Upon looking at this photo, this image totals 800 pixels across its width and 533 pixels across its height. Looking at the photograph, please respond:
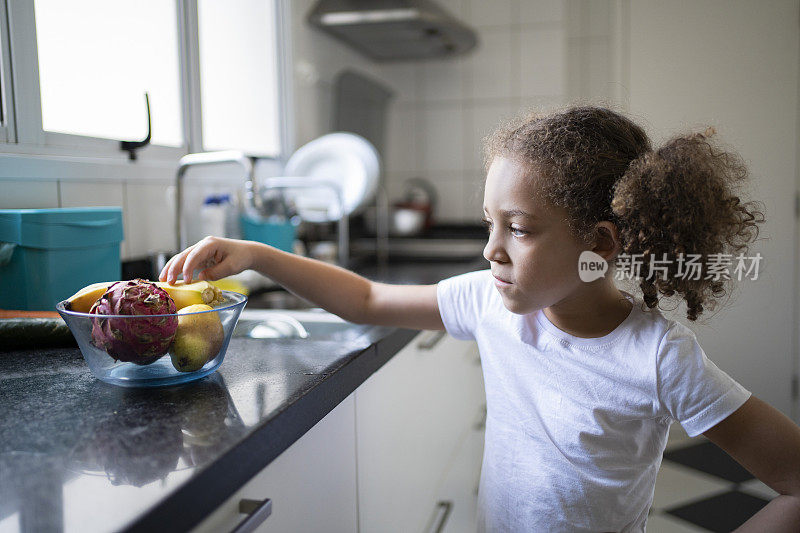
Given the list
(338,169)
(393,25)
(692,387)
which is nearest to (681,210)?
(692,387)

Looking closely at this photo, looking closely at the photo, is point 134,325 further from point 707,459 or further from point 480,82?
point 480,82

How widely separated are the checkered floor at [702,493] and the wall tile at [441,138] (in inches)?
74.1

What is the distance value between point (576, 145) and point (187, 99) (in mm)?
1265

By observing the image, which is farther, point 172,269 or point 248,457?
point 172,269

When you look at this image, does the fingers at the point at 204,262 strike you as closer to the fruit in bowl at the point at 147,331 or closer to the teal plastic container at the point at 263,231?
the fruit in bowl at the point at 147,331

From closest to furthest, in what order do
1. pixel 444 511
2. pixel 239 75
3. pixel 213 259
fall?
pixel 213 259 → pixel 444 511 → pixel 239 75

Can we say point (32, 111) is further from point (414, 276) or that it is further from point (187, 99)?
point (414, 276)

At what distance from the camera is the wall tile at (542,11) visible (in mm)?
3252

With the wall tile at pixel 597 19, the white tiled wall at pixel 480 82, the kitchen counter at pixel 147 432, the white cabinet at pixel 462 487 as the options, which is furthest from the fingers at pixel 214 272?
the wall tile at pixel 597 19

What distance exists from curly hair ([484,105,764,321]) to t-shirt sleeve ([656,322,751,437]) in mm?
65

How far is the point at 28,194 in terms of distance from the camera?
3.78ft

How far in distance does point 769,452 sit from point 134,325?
0.66 meters

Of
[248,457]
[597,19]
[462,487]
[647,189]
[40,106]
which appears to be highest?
[597,19]

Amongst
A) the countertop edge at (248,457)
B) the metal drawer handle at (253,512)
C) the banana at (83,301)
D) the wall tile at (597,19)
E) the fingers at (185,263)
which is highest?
the wall tile at (597,19)
